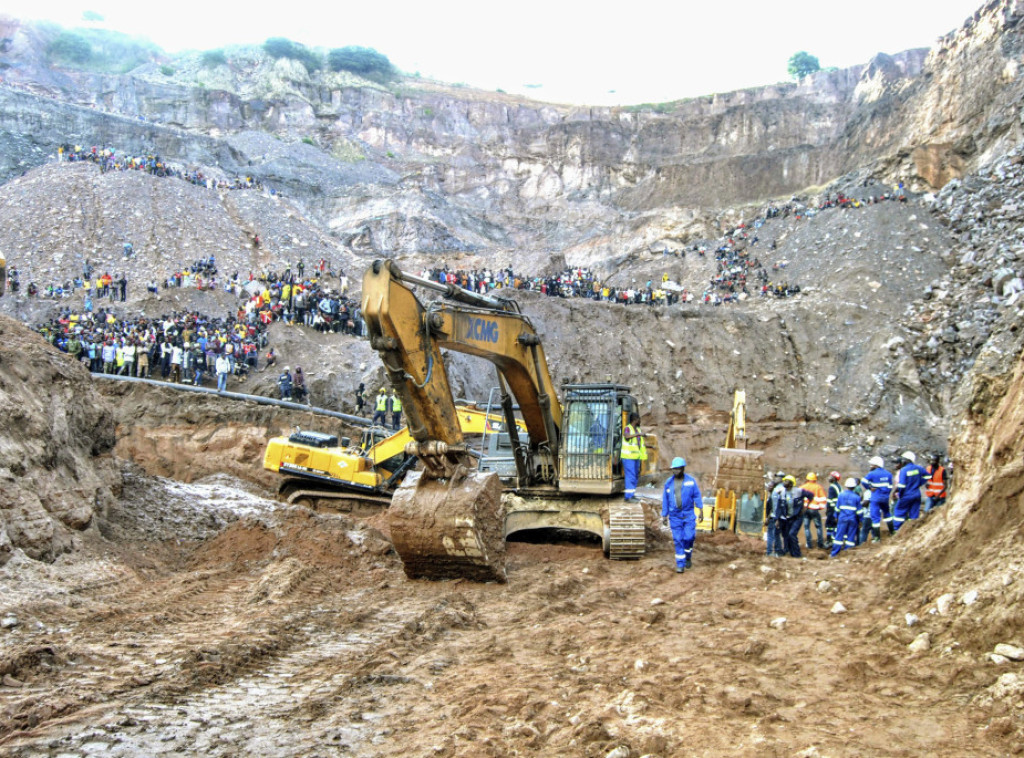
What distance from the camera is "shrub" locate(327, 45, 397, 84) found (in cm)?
7862

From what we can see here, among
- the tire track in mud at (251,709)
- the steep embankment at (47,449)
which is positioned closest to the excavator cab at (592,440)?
the tire track in mud at (251,709)

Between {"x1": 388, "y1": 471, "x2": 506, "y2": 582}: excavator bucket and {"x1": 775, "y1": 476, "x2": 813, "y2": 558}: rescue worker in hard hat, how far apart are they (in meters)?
4.56

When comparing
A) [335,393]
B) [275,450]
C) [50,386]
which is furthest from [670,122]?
[50,386]

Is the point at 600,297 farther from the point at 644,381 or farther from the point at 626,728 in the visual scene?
the point at 626,728

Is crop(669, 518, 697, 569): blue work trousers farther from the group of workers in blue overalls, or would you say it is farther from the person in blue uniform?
the person in blue uniform

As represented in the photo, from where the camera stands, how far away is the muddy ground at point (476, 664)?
430cm

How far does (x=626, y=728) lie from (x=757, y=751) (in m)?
0.75

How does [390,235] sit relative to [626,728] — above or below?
above

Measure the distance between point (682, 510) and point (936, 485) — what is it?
415 centimetres

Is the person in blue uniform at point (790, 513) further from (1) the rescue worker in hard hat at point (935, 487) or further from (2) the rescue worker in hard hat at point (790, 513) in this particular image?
(1) the rescue worker in hard hat at point (935, 487)

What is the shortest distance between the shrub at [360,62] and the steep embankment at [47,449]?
73.4 meters

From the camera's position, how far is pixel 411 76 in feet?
286

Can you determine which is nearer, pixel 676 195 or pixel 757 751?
pixel 757 751

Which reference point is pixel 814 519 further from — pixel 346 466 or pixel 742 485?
pixel 346 466
